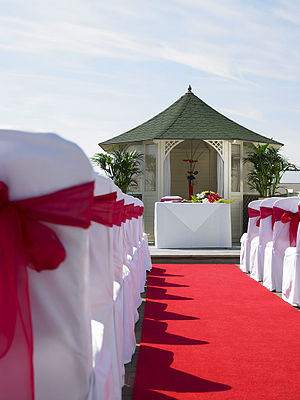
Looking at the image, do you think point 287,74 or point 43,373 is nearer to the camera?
point 43,373

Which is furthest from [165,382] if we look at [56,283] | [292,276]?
[292,276]

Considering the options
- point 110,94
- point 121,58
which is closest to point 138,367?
point 121,58

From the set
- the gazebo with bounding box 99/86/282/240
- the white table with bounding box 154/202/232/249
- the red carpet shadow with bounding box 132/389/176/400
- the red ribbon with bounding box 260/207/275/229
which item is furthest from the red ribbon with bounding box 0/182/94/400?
the gazebo with bounding box 99/86/282/240

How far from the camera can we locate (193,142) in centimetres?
1816

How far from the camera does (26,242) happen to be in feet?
4.96

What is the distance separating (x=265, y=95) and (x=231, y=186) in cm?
347

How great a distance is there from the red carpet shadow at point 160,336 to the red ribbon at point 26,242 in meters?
2.79

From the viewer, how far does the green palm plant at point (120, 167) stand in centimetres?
1488

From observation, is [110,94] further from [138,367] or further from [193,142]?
[138,367]

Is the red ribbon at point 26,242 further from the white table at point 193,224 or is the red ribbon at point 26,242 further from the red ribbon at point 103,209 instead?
the white table at point 193,224

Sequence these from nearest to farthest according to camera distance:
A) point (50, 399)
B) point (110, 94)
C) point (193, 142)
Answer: point (50, 399) → point (110, 94) → point (193, 142)

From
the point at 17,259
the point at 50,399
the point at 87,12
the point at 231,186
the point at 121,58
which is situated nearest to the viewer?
the point at 17,259

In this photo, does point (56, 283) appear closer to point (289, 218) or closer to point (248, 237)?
point (289, 218)

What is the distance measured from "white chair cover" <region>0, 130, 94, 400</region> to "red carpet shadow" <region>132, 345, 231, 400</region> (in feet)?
4.72
